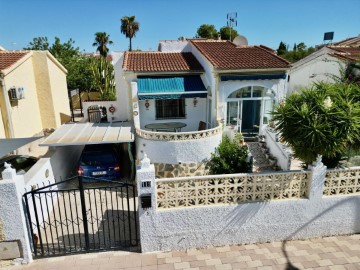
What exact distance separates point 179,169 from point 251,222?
7.49m

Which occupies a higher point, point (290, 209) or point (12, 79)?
point (12, 79)

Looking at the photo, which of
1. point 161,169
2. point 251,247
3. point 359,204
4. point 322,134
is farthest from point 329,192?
point 161,169

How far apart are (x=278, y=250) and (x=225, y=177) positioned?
3657mm

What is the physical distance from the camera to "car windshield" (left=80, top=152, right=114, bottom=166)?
15788 mm

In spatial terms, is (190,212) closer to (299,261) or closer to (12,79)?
(299,261)

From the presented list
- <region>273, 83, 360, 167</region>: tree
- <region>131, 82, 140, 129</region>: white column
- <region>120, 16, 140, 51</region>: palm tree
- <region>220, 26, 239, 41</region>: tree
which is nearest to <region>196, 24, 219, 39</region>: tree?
<region>220, 26, 239, 41</region>: tree

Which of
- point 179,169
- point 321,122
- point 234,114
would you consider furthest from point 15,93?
point 321,122

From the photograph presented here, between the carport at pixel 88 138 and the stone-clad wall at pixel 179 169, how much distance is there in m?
2.02

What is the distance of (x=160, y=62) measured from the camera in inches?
898

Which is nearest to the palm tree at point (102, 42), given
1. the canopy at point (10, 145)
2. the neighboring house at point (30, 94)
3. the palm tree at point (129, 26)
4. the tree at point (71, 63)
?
the palm tree at point (129, 26)

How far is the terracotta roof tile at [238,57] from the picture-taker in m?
18.5

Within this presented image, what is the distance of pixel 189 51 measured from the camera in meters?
26.5

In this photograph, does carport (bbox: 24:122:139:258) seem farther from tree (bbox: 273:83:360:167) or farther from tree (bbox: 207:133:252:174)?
tree (bbox: 273:83:360:167)

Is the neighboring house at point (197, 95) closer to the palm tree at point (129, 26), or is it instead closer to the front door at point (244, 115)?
the front door at point (244, 115)
